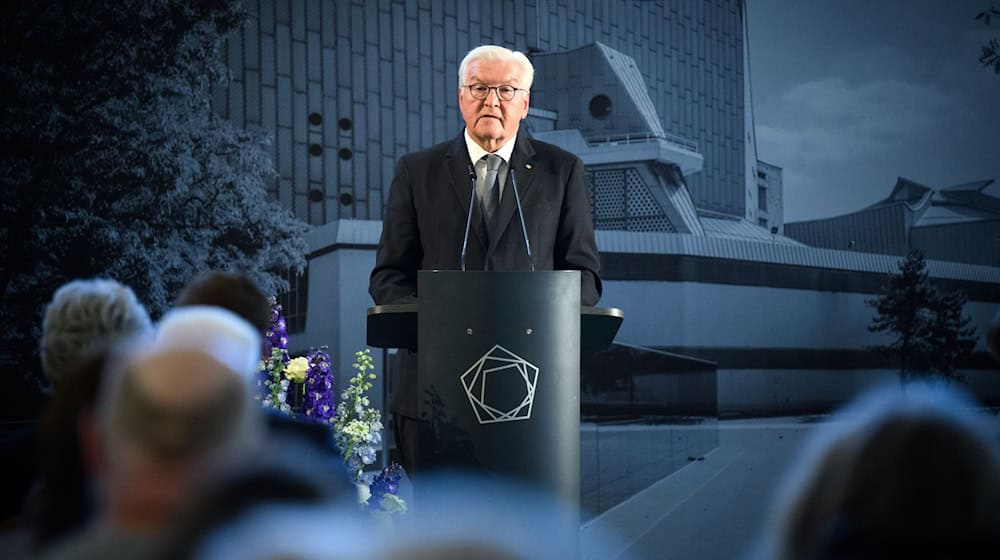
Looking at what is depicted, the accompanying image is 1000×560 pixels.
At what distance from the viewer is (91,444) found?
1012mm

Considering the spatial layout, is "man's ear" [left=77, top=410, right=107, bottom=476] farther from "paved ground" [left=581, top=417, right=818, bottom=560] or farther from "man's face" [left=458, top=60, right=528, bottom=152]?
"paved ground" [left=581, top=417, right=818, bottom=560]

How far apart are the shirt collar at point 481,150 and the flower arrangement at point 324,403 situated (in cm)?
124

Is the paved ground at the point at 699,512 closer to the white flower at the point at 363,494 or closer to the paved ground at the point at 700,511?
the paved ground at the point at 700,511

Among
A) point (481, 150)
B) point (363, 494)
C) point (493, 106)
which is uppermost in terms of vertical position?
point (493, 106)

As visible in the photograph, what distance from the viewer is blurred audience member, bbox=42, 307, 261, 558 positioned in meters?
0.80

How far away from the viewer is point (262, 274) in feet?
38.3

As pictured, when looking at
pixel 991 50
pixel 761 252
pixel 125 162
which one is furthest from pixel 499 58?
pixel 761 252

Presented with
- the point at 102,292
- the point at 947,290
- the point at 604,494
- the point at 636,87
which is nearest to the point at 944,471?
the point at 102,292

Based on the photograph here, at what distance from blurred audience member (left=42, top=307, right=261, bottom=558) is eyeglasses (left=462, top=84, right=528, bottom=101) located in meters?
1.89

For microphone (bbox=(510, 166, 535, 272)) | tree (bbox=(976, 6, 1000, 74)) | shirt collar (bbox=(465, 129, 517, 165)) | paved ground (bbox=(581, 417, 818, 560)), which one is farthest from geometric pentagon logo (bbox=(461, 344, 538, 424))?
tree (bbox=(976, 6, 1000, 74))

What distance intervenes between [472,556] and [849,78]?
1610cm

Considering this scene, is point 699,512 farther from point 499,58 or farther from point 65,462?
point 65,462

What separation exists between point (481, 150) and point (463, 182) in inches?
4.0

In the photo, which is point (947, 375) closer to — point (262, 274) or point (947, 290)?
point (947, 290)
